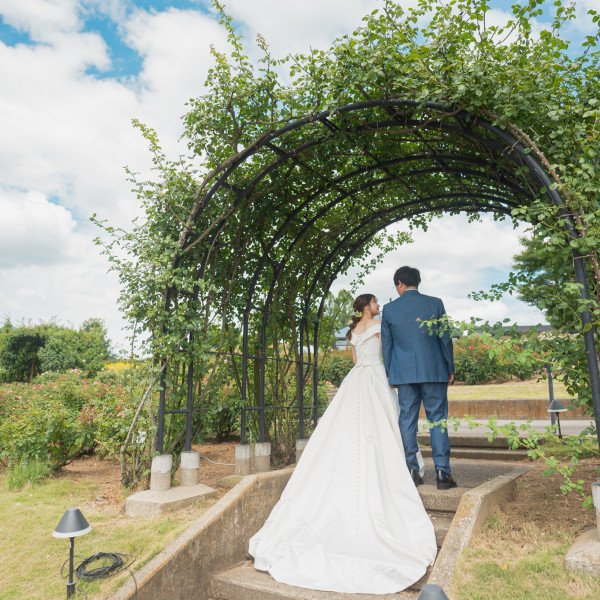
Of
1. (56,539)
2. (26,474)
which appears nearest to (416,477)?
(56,539)

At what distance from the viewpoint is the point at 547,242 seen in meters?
3.05

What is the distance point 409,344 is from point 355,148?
2284 millimetres

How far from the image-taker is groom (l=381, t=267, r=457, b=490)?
12.6ft

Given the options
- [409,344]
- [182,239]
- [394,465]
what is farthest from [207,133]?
[394,465]

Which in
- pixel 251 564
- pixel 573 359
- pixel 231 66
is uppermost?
pixel 231 66

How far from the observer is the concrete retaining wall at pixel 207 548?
2994 mm

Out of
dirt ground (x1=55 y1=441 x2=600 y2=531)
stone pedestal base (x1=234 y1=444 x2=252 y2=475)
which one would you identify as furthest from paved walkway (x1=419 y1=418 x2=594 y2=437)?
stone pedestal base (x1=234 y1=444 x2=252 y2=475)

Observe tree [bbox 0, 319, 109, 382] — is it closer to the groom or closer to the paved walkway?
the paved walkway

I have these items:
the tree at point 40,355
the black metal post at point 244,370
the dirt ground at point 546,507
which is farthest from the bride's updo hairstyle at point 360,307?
the tree at point 40,355

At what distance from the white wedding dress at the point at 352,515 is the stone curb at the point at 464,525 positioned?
261 millimetres

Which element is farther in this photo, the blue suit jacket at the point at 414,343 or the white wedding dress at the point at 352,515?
the blue suit jacket at the point at 414,343

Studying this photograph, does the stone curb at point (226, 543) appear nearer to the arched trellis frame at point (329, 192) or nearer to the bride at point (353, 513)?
the bride at point (353, 513)

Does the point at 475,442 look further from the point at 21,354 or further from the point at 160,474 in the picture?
the point at 21,354

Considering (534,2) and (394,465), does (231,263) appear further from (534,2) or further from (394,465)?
(534,2)
